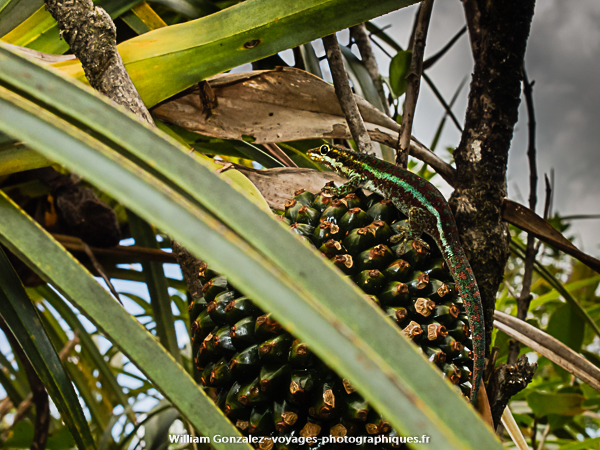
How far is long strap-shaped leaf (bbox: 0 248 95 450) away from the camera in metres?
0.62

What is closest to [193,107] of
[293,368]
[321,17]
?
[321,17]

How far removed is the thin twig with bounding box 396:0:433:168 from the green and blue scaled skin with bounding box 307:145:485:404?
35mm

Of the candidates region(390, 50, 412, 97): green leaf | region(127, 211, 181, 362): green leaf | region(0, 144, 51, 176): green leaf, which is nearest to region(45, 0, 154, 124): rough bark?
region(0, 144, 51, 176): green leaf

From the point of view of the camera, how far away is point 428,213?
25.4 inches

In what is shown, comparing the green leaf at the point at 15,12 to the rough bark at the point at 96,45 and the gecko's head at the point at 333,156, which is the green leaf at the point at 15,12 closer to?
the rough bark at the point at 96,45

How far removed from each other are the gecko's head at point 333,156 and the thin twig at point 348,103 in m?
0.15

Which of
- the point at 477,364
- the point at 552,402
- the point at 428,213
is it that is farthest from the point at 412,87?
the point at 552,402

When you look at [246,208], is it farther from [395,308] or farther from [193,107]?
[193,107]

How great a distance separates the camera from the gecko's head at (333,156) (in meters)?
0.89

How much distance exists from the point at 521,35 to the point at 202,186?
0.60m

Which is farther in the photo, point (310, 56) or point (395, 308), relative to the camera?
point (310, 56)

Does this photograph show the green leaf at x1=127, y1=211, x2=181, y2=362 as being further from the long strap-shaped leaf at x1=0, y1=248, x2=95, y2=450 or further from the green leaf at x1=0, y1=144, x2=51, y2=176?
the green leaf at x1=0, y1=144, x2=51, y2=176

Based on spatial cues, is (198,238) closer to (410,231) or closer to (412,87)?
(410,231)

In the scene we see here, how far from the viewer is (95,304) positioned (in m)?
0.34
